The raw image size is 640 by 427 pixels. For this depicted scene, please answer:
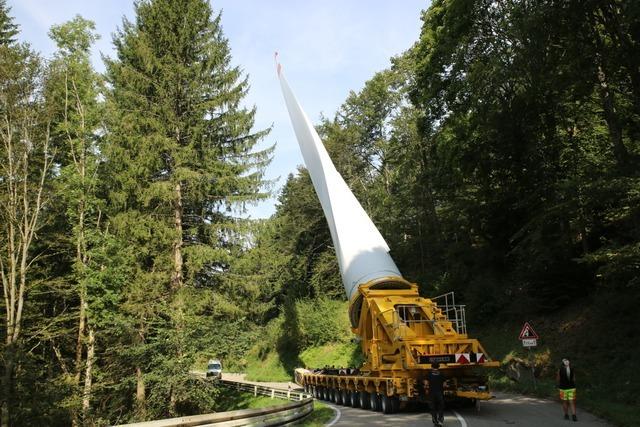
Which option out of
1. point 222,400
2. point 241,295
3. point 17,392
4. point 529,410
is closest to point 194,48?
point 241,295

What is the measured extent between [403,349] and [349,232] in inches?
189

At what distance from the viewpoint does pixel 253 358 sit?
4453cm

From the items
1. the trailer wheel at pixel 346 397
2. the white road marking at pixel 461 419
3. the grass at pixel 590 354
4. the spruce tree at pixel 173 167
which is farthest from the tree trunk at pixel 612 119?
the spruce tree at pixel 173 167

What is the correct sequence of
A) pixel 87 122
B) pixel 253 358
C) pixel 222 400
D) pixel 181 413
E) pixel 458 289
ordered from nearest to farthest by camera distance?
pixel 181 413 < pixel 87 122 < pixel 222 400 < pixel 458 289 < pixel 253 358

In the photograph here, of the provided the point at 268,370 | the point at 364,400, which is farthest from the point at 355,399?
the point at 268,370

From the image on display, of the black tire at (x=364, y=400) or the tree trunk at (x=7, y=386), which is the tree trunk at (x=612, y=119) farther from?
the tree trunk at (x=7, y=386)

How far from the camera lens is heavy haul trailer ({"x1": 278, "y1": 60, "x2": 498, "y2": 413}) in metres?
12.2

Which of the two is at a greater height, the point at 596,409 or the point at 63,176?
the point at 63,176

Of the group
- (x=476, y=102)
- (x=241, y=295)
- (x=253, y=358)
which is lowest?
(x=253, y=358)

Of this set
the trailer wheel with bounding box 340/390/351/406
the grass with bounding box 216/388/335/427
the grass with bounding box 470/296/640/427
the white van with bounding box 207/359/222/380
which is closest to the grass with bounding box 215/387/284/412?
the grass with bounding box 216/388/335/427

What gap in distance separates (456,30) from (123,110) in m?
13.1

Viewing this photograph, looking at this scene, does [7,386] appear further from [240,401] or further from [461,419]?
[240,401]

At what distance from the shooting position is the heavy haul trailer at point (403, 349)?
39.4 feet

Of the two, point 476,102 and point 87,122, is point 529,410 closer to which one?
point 476,102
